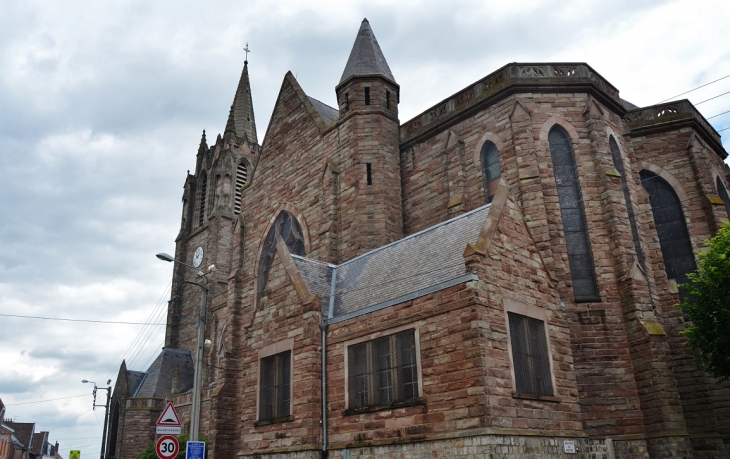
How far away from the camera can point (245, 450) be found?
16.4m

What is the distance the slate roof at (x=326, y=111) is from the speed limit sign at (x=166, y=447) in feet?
55.5

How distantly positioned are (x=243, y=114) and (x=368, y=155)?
3866cm

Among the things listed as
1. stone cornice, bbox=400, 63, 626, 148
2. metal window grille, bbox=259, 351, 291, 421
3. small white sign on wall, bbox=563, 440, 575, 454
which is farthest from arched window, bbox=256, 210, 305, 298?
small white sign on wall, bbox=563, 440, 575, 454

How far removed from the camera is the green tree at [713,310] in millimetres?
16219

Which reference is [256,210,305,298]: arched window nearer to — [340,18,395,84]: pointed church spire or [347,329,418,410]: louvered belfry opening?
[340,18,395,84]: pointed church spire

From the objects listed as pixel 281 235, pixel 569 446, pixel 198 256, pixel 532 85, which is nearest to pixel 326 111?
pixel 281 235

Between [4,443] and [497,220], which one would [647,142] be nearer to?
[497,220]

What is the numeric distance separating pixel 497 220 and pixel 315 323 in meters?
5.22

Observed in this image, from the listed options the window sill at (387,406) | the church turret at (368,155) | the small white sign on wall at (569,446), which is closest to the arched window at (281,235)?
the church turret at (368,155)

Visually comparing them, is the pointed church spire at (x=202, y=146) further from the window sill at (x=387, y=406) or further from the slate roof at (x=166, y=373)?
the window sill at (x=387, y=406)

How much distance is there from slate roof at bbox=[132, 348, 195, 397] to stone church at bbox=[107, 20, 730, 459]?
16.7 metres

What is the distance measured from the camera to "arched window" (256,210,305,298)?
25688 millimetres

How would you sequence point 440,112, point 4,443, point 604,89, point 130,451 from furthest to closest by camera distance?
1. point 4,443
2. point 130,451
3. point 440,112
4. point 604,89

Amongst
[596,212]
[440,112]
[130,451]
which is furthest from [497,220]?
[130,451]
